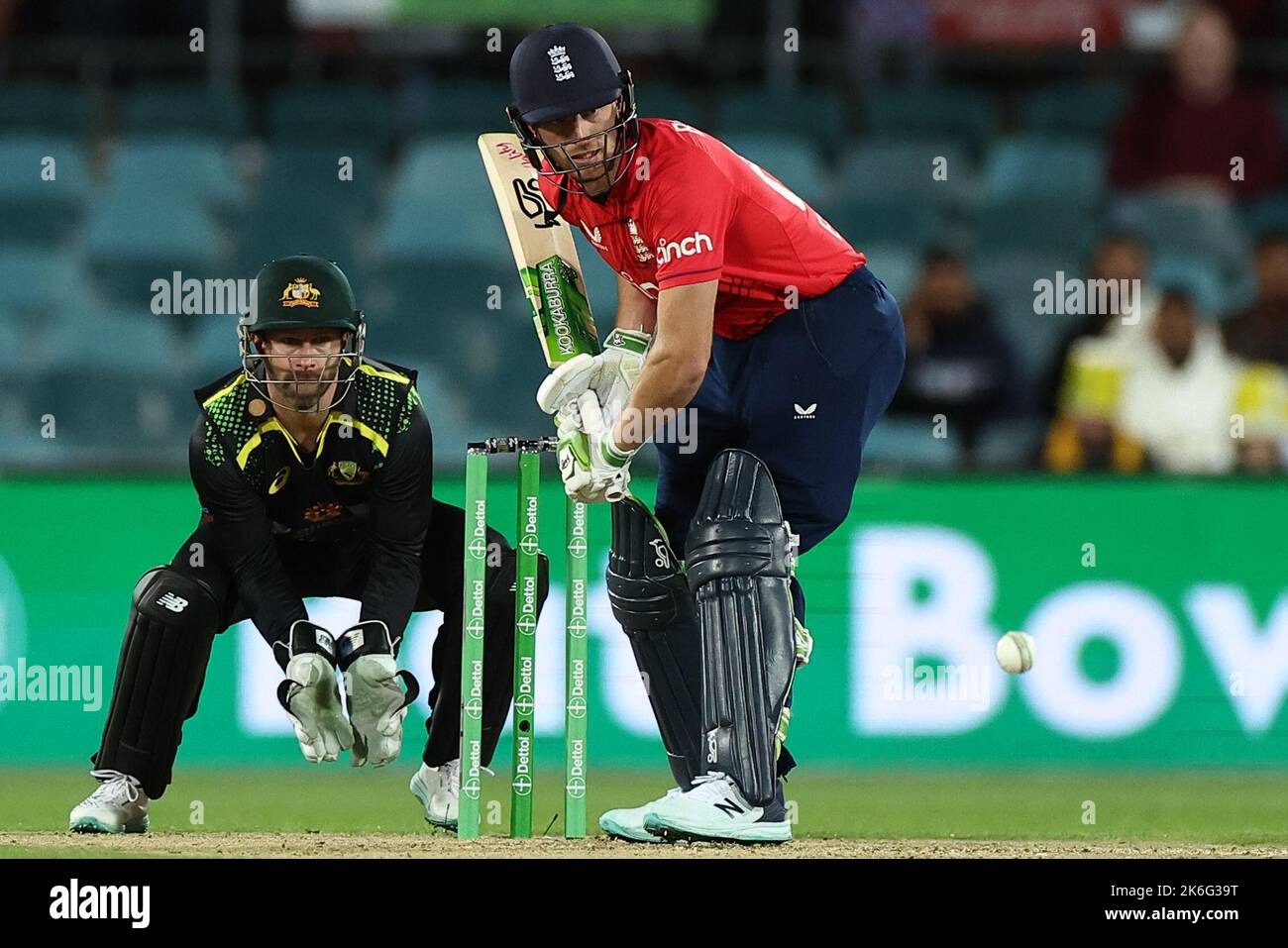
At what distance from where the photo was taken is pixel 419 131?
38.2 feet

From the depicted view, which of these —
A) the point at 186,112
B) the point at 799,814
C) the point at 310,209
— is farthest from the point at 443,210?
the point at 799,814

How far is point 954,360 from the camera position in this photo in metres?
10.0

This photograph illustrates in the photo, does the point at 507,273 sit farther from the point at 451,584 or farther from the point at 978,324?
the point at 451,584

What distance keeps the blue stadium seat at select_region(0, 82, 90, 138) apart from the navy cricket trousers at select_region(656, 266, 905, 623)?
722 cm

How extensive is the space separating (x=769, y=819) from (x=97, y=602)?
14.1 feet

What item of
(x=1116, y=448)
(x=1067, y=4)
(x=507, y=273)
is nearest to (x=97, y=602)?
(x=507, y=273)

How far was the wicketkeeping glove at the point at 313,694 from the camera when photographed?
541 centimetres

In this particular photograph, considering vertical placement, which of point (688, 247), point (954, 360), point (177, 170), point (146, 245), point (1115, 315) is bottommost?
point (688, 247)

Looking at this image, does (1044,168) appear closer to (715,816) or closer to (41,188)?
(41,188)

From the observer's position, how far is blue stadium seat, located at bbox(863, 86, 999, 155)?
11633mm

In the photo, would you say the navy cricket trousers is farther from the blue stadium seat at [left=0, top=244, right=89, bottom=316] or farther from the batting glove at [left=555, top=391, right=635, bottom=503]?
the blue stadium seat at [left=0, top=244, right=89, bottom=316]

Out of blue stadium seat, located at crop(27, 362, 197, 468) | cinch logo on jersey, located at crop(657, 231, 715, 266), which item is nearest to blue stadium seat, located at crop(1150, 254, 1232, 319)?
blue stadium seat, located at crop(27, 362, 197, 468)

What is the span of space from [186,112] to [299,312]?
6537 millimetres
